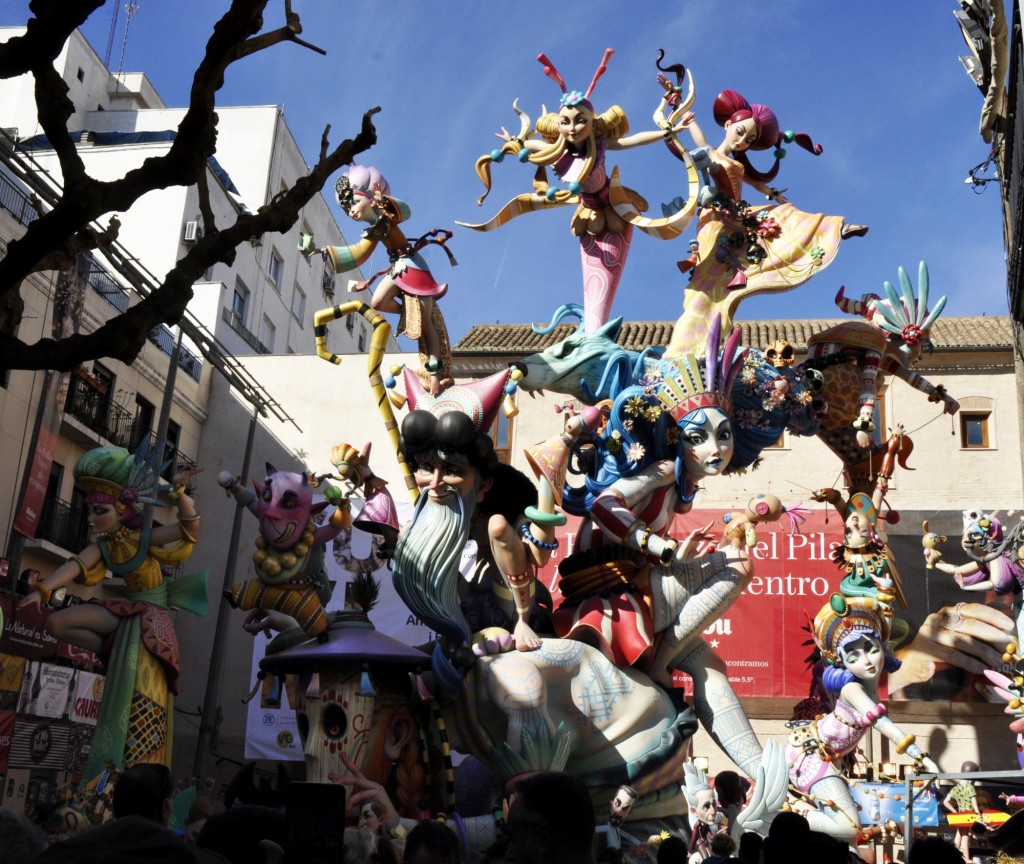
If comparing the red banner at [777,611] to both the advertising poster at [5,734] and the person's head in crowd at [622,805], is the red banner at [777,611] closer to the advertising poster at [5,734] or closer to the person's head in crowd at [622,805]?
the advertising poster at [5,734]

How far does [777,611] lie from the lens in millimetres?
16797

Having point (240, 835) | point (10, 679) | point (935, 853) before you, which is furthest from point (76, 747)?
point (935, 853)

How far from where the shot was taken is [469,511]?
26.0ft

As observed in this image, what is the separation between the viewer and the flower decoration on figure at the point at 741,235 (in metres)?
9.73

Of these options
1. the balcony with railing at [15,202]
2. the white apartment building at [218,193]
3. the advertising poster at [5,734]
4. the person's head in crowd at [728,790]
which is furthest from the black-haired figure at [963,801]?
the white apartment building at [218,193]

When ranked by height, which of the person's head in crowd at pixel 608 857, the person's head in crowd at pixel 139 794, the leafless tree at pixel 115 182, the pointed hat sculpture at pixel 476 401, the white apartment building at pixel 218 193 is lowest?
the person's head in crowd at pixel 608 857

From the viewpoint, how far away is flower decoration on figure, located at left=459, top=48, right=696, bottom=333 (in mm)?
9648

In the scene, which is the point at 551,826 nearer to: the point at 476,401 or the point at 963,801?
the point at 476,401

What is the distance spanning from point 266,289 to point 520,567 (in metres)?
18.3

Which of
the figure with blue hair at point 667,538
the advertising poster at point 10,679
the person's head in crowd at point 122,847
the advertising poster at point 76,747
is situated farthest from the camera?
the advertising poster at point 76,747

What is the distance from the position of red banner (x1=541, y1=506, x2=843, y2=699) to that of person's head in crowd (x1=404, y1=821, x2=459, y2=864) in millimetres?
12809

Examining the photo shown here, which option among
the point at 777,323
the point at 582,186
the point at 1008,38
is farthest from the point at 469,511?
the point at 777,323

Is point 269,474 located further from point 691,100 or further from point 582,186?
point 691,100

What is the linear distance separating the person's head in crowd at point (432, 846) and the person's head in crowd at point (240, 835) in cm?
56
